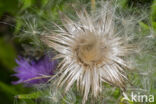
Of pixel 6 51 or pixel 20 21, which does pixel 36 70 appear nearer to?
pixel 20 21

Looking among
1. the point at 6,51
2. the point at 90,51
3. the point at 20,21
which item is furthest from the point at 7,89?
the point at 90,51

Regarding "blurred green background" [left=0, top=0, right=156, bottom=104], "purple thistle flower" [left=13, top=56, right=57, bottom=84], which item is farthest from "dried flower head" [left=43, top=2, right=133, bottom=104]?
"purple thistle flower" [left=13, top=56, right=57, bottom=84]

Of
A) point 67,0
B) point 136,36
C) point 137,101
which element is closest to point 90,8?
point 67,0

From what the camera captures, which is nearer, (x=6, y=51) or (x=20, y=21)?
(x=20, y=21)

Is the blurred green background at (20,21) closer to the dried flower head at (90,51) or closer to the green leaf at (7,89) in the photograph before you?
the green leaf at (7,89)

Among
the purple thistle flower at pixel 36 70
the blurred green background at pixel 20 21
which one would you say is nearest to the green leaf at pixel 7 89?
the blurred green background at pixel 20 21

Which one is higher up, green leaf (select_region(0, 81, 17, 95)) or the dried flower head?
the dried flower head

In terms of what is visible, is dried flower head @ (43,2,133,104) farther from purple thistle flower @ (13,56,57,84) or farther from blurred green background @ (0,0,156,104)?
purple thistle flower @ (13,56,57,84)
